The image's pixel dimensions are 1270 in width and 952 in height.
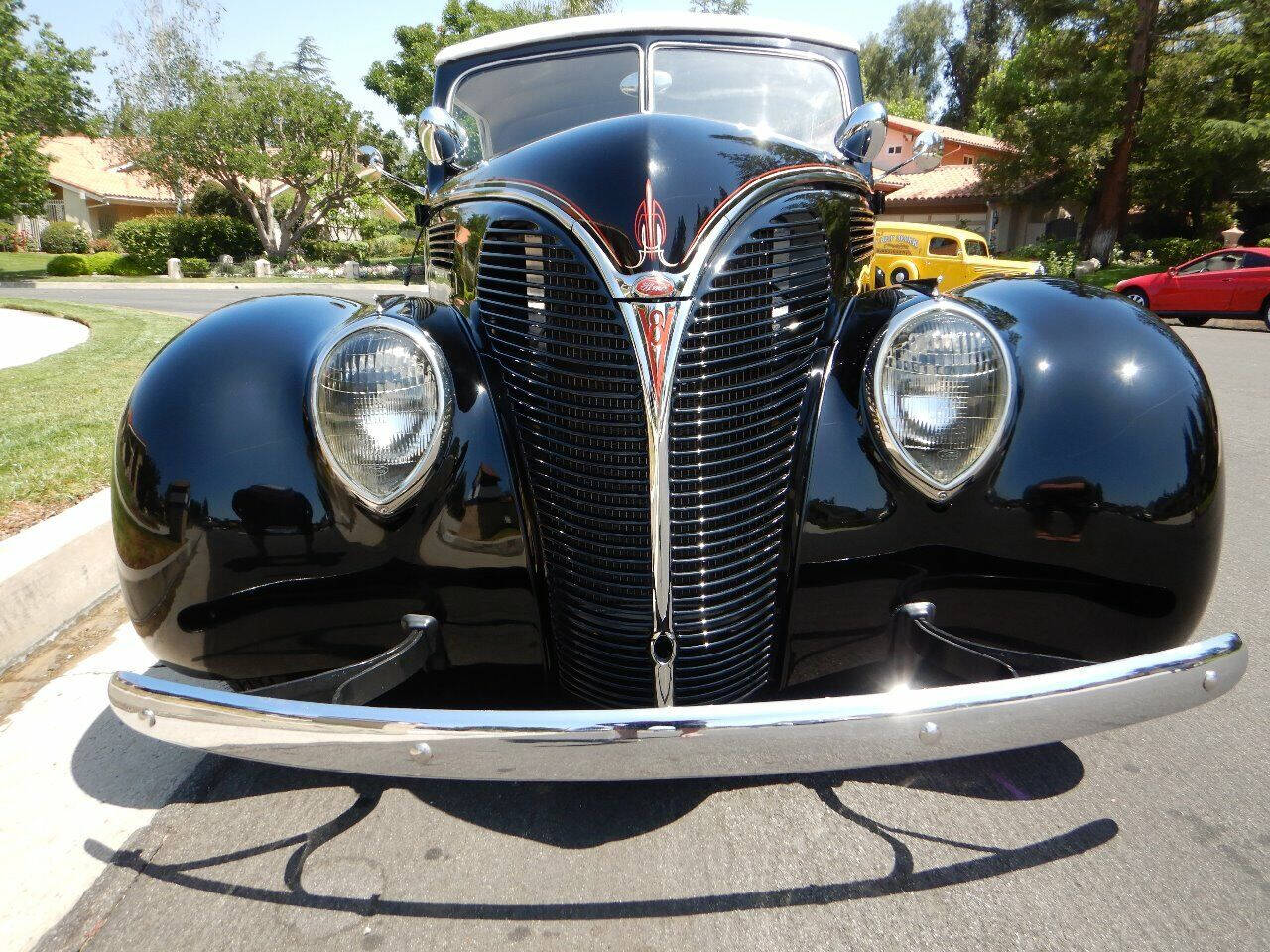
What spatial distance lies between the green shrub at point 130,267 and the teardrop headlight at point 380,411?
3550cm

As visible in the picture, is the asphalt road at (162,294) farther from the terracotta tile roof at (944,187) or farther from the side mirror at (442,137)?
the terracotta tile roof at (944,187)

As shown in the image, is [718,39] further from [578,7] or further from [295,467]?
[578,7]

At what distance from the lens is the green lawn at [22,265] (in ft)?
89.5

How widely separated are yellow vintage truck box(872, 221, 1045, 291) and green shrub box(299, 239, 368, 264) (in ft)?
90.0

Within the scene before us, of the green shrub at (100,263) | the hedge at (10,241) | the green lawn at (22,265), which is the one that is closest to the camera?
the green lawn at (22,265)

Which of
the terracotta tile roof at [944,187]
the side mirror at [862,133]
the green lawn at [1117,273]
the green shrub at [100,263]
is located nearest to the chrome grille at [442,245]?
the side mirror at [862,133]

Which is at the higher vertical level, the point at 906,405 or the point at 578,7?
the point at 578,7

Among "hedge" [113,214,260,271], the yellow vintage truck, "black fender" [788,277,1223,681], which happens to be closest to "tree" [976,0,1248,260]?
the yellow vintage truck

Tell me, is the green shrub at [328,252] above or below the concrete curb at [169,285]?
above

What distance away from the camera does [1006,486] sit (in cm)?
186

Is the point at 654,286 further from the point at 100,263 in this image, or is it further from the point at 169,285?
A: the point at 100,263

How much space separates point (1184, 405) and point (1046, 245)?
102ft

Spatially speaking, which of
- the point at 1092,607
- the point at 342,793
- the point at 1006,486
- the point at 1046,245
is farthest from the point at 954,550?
the point at 1046,245

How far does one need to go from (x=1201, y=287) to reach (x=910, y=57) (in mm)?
42276
